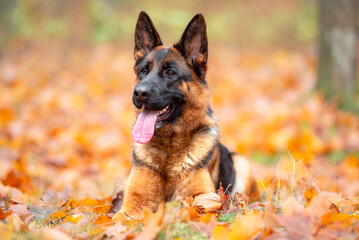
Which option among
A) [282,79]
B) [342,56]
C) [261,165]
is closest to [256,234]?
[261,165]

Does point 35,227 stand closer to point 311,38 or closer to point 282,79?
point 282,79

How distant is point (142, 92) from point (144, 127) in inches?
13.8

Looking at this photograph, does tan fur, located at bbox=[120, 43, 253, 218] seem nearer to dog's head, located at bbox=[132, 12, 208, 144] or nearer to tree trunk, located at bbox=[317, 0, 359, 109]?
dog's head, located at bbox=[132, 12, 208, 144]

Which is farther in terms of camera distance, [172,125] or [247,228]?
[172,125]

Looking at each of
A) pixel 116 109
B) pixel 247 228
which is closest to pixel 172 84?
pixel 247 228

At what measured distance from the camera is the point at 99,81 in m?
11.8

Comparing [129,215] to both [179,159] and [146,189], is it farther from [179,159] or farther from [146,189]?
[179,159]

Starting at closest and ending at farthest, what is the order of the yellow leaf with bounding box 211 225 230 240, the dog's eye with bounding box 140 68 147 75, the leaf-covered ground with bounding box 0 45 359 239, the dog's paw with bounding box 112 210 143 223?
the yellow leaf with bounding box 211 225 230 240 → the leaf-covered ground with bounding box 0 45 359 239 → the dog's paw with bounding box 112 210 143 223 → the dog's eye with bounding box 140 68 147 75

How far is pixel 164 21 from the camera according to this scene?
17.9m

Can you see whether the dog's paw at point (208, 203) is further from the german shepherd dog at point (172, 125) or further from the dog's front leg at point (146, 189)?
the dog's front leg at point (146, 189)

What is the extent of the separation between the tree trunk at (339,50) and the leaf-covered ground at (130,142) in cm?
45

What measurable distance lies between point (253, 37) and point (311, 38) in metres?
2.59

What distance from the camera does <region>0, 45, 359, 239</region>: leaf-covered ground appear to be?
2.40 meters

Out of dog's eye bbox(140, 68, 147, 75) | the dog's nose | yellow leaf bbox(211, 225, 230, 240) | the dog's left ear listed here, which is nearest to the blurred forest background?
yellow leaf bbox(211, 225, 230, 240)
